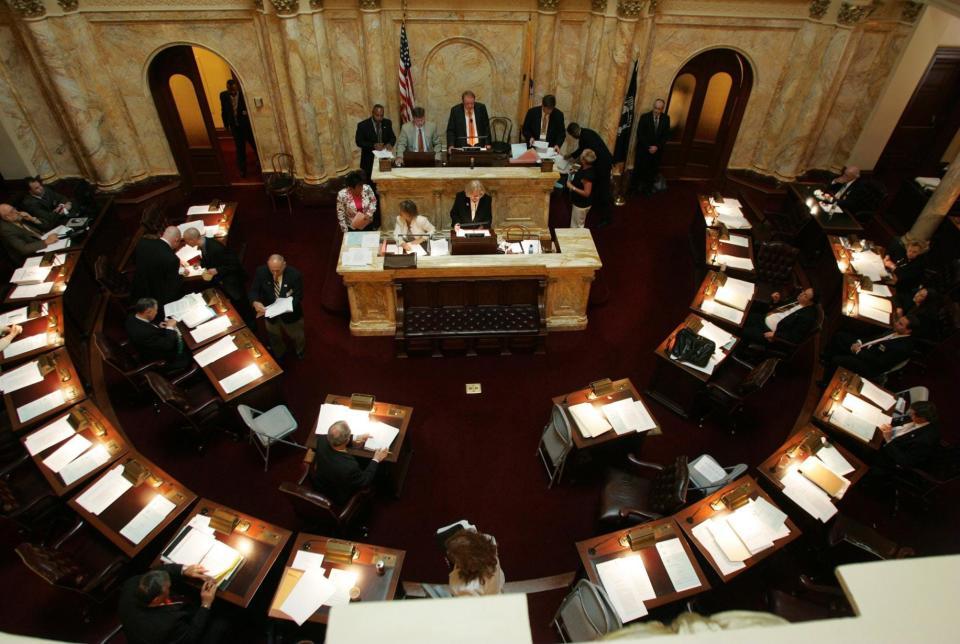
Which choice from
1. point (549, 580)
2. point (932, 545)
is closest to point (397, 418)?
point (549, 580)

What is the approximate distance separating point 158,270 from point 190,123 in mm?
5031

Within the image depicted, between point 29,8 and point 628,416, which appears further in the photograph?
point 29,8

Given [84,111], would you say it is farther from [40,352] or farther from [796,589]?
[796,589]

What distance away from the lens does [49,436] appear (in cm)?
538

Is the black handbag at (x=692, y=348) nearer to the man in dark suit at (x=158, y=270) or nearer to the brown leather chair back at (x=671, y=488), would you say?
the brown leather chair back at (x=671, y=488)

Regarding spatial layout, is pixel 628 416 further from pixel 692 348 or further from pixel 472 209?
pixel 472 209

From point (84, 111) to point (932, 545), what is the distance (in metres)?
13.2

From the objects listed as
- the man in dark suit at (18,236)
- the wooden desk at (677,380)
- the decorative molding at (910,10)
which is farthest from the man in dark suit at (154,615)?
the decorative molding at (910,10)

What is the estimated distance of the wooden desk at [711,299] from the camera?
709cm

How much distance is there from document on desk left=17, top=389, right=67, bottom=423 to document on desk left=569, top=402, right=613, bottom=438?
17.4 feet

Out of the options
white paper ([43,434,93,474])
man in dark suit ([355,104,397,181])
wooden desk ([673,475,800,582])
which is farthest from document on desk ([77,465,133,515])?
man in dark suit ([355,104,397,181])

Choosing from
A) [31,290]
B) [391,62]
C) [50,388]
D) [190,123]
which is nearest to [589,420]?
[50,388]

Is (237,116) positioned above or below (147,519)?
above

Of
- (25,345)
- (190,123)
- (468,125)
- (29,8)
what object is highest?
(29,8)
